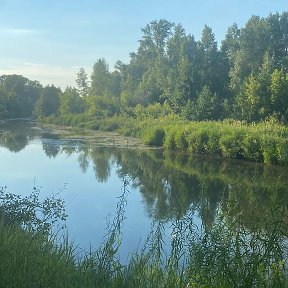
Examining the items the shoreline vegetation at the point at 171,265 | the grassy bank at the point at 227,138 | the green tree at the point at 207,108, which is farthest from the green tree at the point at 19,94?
the shoreline vegetation at the point at 171,265

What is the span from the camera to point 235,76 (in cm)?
3409

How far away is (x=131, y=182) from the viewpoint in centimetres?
1531

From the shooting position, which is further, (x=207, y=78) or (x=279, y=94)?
(x=207, y=78)

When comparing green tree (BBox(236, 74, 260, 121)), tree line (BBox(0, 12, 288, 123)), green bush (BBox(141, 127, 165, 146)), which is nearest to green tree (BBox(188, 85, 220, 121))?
tree line (BBox(0, 12, 288, 123))

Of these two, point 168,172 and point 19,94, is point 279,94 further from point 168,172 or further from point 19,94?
point 19,94

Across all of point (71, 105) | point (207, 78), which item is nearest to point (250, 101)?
point (207, 78)

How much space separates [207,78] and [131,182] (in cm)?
2181

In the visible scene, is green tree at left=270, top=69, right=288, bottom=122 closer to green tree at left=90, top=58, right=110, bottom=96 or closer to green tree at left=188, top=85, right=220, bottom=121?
green tree at left=188, top=85, right=220, bottom=121

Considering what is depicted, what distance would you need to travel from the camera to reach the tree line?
2648cm

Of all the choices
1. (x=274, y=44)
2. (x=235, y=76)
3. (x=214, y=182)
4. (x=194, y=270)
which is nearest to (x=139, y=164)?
(x=214, y=182)

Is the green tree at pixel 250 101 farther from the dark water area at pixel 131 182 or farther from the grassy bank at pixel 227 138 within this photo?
the dark water area at pixel 131 182

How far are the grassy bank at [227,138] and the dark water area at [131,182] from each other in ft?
1.93

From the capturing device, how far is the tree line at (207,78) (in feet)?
86.9

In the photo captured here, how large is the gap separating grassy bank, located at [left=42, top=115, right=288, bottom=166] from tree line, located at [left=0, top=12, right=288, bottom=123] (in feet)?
7.72
